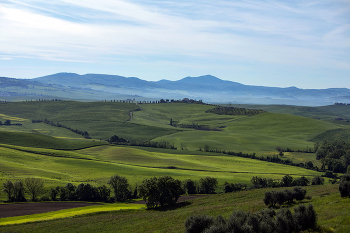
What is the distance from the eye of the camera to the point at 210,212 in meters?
42.1

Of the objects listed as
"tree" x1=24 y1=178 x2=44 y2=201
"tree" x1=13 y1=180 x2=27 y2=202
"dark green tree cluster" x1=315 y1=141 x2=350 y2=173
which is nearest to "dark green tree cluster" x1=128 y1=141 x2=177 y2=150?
"dark green tree cluster" x1=315 y1=141 x2=350 y2=173

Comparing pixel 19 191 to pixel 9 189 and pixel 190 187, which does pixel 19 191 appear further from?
pixel 190 187

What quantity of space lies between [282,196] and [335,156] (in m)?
99.8

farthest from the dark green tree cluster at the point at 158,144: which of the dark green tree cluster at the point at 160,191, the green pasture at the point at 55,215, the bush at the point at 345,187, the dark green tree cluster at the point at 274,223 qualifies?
the dark green tree cluster at the point at 274,223

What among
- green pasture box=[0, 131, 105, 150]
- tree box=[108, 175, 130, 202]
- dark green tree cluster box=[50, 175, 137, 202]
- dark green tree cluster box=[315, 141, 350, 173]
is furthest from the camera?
green pasture box=[0, 131, 105, 150]

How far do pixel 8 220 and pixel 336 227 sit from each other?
4904 centimetres

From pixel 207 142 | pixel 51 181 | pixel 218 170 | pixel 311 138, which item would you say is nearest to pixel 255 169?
pixel 218 170

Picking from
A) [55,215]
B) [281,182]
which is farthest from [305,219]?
[281,182]

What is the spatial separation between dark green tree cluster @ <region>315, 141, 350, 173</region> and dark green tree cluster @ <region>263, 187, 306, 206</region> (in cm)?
7919

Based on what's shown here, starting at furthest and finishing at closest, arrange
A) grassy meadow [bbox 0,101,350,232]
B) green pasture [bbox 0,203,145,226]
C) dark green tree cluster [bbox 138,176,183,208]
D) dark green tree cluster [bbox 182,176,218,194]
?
1. dark green tree cluster [bbox 182,176,218,194]
2. dark green tree cluster [bbox 138,176,183,208]
3. green pasture [bbox 0,203,145,226]
4. grassy meadow [bbox 0,101,350,232]

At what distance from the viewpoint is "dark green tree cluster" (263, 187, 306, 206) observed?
41281 mm

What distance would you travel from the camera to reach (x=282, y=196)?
41719 mm

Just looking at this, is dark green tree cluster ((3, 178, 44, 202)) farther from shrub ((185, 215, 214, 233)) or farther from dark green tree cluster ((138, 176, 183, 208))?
shrub ((185, 215, 214, 233))

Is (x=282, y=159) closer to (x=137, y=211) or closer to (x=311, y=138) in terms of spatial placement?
(x=311, y=138)
